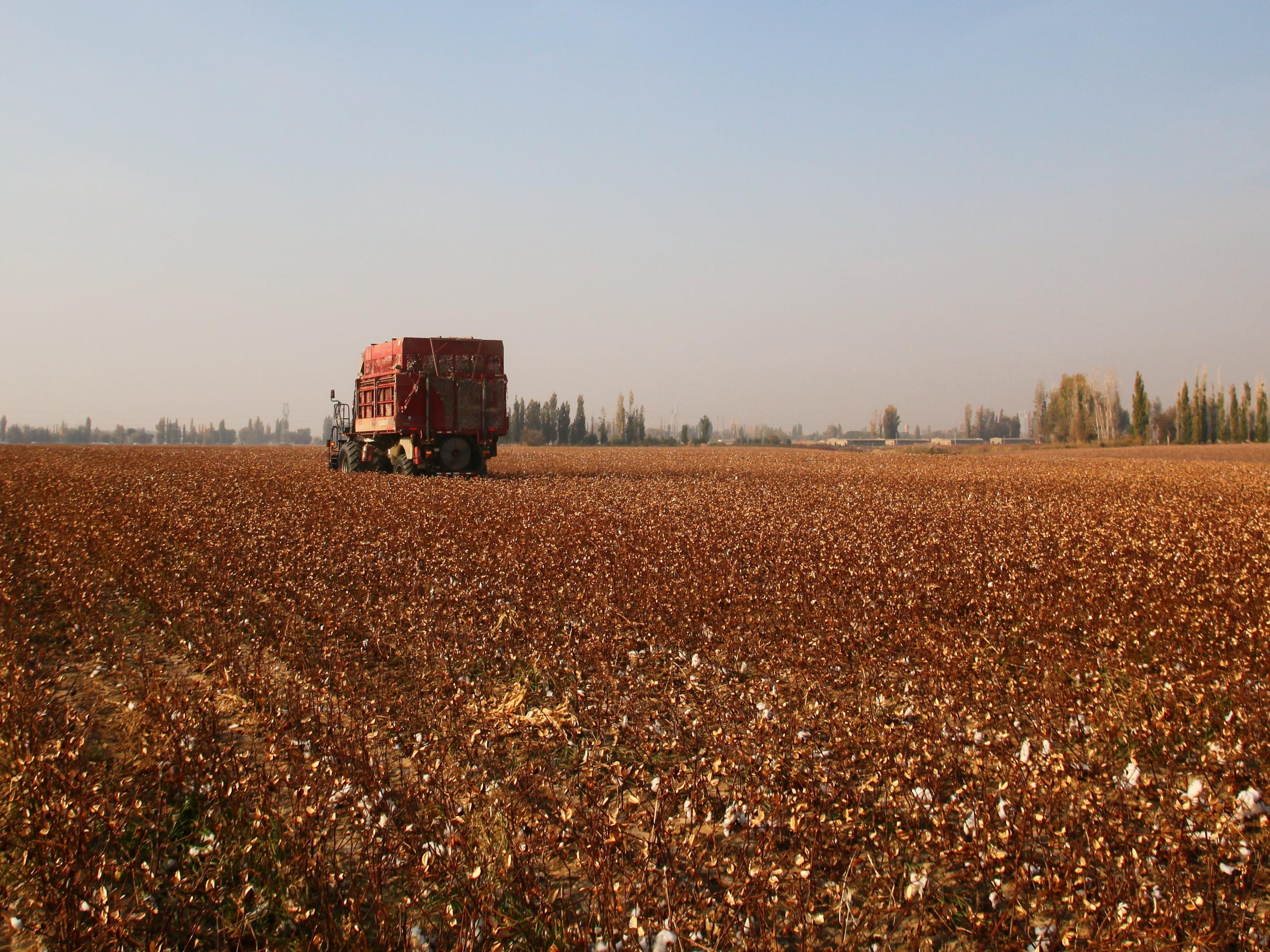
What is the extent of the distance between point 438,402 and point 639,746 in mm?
18997

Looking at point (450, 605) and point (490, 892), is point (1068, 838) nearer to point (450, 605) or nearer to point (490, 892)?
point (490, 892)

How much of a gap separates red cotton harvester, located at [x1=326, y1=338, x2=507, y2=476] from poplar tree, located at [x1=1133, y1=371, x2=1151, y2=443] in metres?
82.0

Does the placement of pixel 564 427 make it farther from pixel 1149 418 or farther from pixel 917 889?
pixel 917 889

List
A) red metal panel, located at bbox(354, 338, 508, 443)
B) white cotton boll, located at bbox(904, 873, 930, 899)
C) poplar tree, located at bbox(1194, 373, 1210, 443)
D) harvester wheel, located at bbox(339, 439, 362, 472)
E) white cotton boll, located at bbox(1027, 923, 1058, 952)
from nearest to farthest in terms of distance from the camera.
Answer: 1. white cotton boll, located at bbox(1027, 923, 1058, 952)
2. white cotton boll, located at bbox(904, 873, 930, 899)
3. red metal panel, located at bbox(354, 338, 508, 443)
4. harvester wheel, located at bbox(339, 439, 362, 472)
5. poplar tree, located at bbox(1194, 373, 1210, 443)

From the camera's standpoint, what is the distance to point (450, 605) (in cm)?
715

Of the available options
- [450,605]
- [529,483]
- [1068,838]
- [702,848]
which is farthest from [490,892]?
[529,483]

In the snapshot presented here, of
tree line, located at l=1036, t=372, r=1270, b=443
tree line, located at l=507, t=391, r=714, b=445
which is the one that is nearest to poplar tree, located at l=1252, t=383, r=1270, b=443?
tree line, located at l=1036, t=372, r=1270, b=443

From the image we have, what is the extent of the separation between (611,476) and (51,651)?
64.8 feet

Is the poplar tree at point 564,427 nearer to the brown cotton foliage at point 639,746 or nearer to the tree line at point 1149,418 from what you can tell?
the tree line at point 1149,418

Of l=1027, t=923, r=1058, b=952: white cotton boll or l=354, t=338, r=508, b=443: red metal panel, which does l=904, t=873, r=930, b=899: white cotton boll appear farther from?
l=354, t=338, r=508, b=443: red metal panel

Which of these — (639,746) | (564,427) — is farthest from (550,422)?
(639,746)

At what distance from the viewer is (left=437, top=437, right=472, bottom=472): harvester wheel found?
74.0ft

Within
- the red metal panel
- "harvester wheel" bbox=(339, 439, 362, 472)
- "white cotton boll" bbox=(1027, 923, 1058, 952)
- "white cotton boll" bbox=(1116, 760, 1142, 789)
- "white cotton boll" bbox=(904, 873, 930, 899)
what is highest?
the red metal panel

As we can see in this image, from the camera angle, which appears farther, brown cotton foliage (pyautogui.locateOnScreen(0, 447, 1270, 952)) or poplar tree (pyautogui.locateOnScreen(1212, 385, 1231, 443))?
poplar tree (pyautogui.locateOnScreen(1212, 385, 1231, 443))
